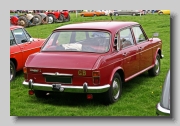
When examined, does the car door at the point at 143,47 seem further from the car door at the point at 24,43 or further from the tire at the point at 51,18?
the car door at the point at 24,43

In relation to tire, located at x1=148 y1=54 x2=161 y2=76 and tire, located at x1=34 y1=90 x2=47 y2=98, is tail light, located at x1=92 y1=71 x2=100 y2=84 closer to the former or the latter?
tire, located at x1=34 y1=90 x2=47 y2=98

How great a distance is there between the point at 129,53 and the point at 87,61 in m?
1.13

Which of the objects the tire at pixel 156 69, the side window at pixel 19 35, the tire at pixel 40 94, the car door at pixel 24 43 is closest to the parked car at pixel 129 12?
the tire at pixel 40 94

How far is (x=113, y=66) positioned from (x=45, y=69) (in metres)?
1.02

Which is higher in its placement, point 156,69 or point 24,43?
point 24,43

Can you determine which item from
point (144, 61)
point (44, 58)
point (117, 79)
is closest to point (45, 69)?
point (44, 58)

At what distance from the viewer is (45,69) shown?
6.56m

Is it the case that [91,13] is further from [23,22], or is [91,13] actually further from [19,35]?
[19,35]

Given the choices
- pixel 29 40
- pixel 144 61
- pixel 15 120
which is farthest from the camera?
pixel 29 40

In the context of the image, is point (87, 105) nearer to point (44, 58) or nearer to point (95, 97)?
point (95, 97)

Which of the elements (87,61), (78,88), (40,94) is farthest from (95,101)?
(40,94)

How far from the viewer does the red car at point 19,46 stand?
8156mm

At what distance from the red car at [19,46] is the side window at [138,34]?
6.23ft

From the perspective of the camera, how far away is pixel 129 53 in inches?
289
